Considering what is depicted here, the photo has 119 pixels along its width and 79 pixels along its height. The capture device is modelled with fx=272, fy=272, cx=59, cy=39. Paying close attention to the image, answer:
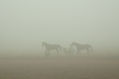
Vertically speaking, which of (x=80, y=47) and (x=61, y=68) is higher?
(x=80, y=47)

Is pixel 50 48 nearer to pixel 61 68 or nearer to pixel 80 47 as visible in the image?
pixel 80 47

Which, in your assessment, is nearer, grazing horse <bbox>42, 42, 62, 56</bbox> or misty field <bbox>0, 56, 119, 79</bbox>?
misty field <bbox>0, 56, 119, 79</bbox>

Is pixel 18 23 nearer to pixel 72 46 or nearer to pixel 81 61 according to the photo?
pixel 72 46

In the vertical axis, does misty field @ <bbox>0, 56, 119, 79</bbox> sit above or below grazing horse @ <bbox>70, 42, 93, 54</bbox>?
below

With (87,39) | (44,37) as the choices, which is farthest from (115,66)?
(44,37)

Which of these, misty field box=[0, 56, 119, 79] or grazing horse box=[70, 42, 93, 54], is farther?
grazing horse box=[70, 42, 93, 54]

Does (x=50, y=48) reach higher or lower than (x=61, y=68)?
higher

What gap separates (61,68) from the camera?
128cm

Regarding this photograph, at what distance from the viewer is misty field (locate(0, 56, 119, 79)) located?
1.18 meters

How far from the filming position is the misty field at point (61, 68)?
1178mm

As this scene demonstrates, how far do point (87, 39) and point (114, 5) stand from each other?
37cm

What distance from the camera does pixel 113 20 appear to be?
194cm

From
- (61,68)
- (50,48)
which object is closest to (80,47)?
(50,48)

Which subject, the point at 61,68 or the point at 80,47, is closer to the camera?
the point at 61,68
